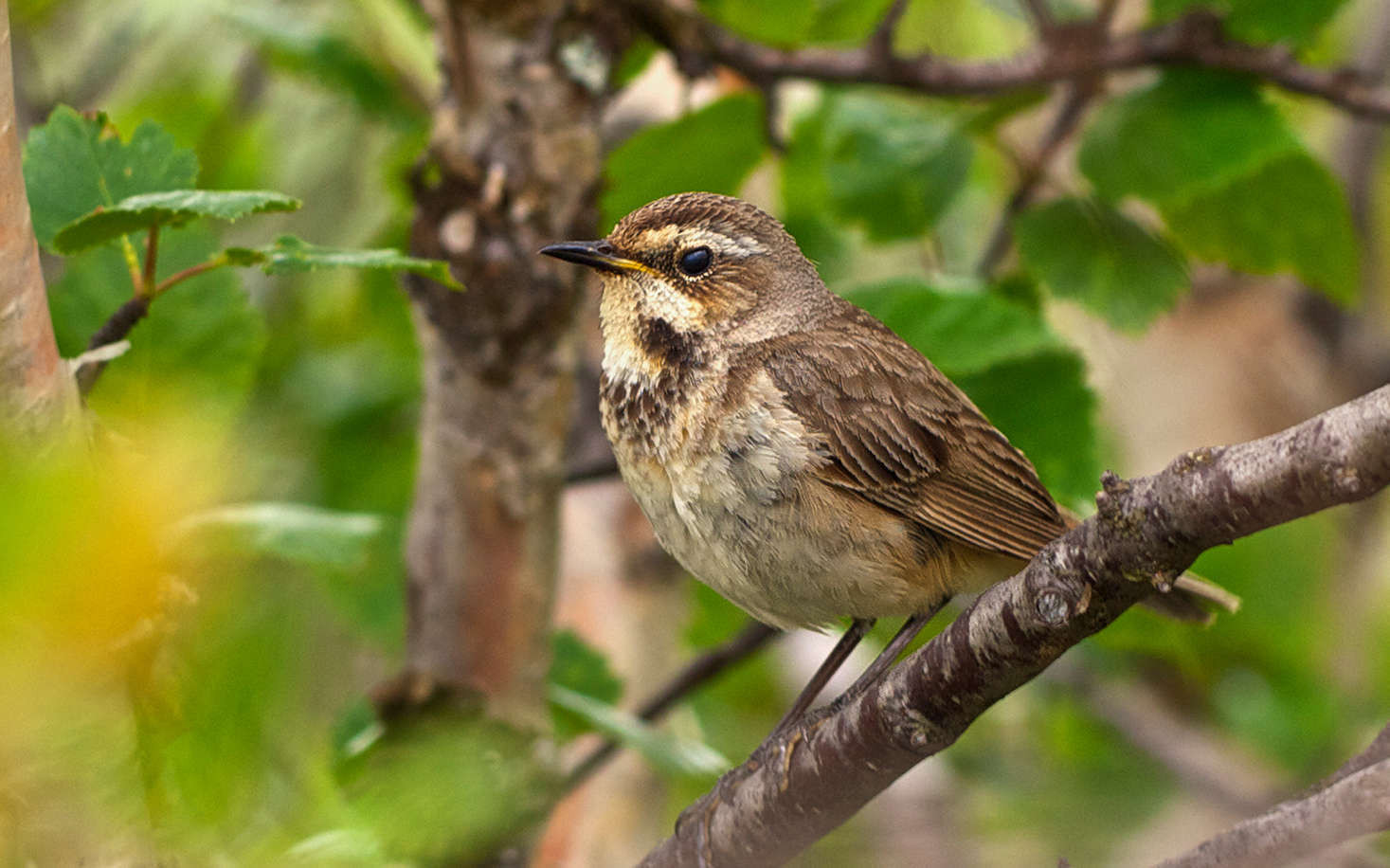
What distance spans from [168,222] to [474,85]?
4.56 ft

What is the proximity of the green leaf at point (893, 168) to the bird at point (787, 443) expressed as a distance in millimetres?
718

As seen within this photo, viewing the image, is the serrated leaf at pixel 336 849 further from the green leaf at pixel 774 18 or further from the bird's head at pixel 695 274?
the green leaf at pixel 774 18

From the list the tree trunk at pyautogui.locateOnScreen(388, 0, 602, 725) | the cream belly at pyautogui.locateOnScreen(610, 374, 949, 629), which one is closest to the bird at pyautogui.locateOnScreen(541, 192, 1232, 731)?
the cream belly at pyautogui.locateOnScreen(610, 374, 949, 629)

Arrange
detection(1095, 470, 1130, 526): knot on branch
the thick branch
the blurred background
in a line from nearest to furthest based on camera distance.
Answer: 1. the blurred background
2. detection(1095, 470, 1130, 526): knot on branch
3. the thick branch

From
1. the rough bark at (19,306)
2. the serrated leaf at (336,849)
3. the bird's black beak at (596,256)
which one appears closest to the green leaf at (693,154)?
the bird's black beak at (596,256)

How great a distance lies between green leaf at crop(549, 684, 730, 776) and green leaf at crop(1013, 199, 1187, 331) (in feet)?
4.40

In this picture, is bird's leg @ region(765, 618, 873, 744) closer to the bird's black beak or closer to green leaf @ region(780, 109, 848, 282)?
the bird's black beak

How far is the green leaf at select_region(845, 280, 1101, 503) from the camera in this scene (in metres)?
2.96

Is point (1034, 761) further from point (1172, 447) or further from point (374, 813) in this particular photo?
point (374, 813)

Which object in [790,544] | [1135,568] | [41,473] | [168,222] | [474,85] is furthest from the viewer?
[474,85]

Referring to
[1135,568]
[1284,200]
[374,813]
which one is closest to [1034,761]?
[1284,200]

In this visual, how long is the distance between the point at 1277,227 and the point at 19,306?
2.88 meters

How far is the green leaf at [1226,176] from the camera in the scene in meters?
3.16

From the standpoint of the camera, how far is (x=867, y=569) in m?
2.57
